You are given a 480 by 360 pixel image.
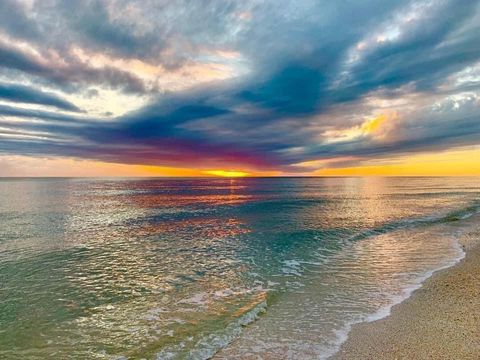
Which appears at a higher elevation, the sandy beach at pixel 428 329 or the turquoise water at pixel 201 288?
the sandy beach at pixel 428 329

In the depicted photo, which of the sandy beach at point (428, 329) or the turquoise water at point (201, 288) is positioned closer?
the sandy beach at point (428, 329)

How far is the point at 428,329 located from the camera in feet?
33.6

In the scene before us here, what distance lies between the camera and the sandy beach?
881cm

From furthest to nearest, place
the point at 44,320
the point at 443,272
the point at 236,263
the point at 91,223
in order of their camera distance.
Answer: the point at 91,223 → the point at 236,263 → the point at 443,272 → the point at 44,320

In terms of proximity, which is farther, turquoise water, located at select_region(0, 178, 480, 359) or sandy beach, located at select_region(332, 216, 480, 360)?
turquoise water, located at select_region(0, 178, 480, 359)

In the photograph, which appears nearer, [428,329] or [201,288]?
[428,329]

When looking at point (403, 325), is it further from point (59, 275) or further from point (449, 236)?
point (449, 236)

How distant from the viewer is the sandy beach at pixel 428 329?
28.9ft

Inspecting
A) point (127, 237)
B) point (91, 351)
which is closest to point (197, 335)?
point (91, 351)

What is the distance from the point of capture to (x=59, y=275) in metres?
17.9

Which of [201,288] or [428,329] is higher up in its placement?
[428,329]

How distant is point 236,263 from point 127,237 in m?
14.4

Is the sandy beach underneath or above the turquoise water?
above

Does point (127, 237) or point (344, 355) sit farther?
point (127, 237)
